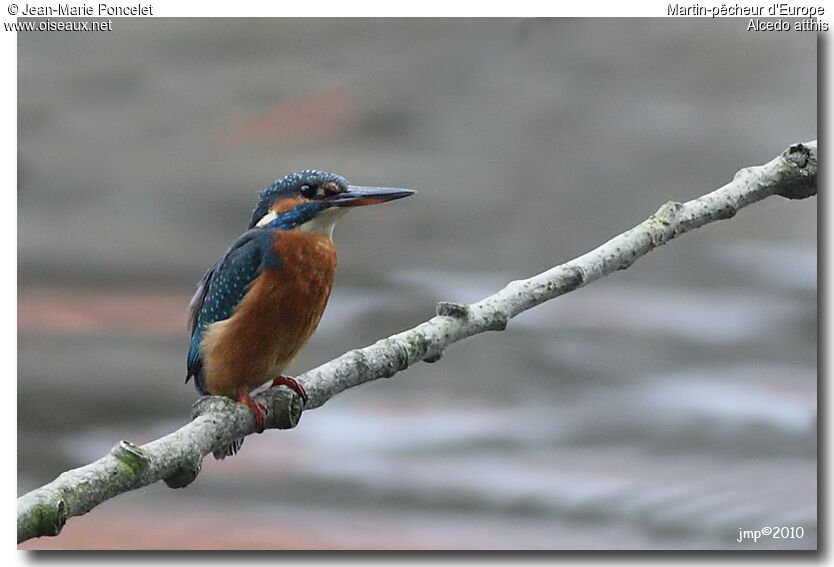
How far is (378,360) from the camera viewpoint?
7.01ft

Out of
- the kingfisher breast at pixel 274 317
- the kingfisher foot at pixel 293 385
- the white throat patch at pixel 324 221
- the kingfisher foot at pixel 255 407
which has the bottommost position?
the kingfisher foot at pixel 255 407

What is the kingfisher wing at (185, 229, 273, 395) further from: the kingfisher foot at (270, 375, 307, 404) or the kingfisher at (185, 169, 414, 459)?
the kingfisher foot at (270, 375, 307, 404)

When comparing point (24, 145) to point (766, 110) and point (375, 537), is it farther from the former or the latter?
point (766, 110)

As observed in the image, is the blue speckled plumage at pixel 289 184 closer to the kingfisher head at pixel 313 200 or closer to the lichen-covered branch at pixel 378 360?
the kingfisher head at pixel 313 200

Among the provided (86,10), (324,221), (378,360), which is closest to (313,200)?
(324,221)

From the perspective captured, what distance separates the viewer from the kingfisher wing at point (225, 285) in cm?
226

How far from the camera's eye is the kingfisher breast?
2.23 metres

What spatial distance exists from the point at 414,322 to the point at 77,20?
1.15 meters

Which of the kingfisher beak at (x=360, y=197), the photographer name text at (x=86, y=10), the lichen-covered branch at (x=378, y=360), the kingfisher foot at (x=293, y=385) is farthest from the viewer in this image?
the photographer name text at (x=86, y=10)

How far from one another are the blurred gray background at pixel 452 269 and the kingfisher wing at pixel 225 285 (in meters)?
0.14

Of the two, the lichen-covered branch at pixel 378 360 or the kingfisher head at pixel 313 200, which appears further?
the kingfisher head at pixel 313 200

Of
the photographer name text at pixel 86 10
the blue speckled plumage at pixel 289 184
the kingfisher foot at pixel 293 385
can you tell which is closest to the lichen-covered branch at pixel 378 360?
the kingfisher foot at pixel 293 385

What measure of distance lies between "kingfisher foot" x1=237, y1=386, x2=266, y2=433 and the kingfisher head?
37 cm

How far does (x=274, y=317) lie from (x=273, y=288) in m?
0.06
